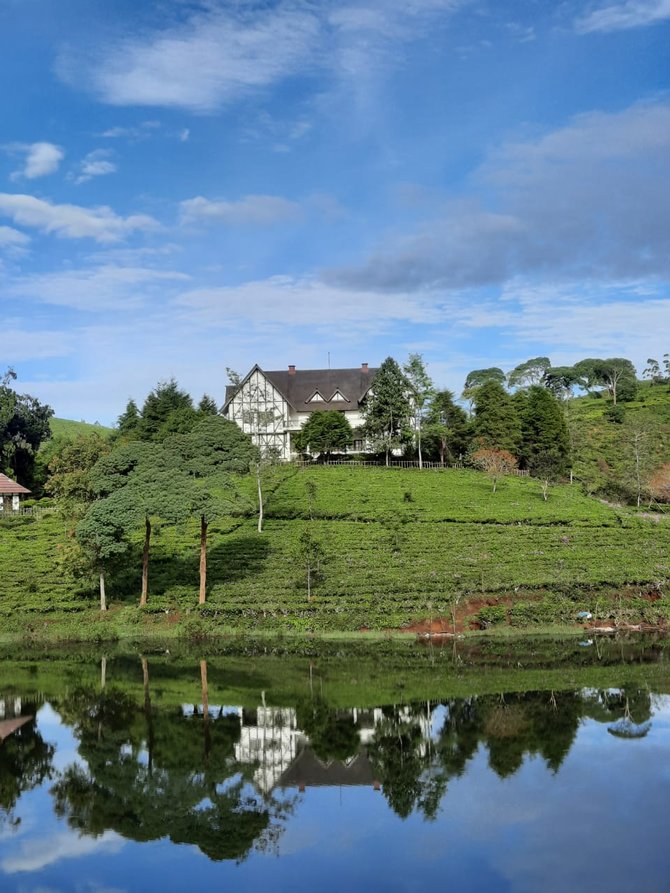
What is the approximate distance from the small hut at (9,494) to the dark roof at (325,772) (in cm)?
4254

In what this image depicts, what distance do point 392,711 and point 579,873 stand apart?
1001cm

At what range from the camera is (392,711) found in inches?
954

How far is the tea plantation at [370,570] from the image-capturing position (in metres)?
34.8

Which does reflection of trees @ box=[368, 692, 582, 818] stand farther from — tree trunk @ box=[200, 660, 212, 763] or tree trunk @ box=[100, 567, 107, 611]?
tree trunk @ box=[100, 567, 107, 611]

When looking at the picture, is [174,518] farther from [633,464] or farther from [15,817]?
[633,464]

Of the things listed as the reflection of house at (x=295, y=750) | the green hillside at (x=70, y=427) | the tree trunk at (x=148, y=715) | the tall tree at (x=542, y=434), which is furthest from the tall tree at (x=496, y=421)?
the green hillside at (x=70, y=427)

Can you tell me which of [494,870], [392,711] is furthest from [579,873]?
[392,711]

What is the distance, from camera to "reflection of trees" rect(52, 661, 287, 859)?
673 inches

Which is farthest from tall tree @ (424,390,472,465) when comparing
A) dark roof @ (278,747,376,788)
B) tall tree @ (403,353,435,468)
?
dark roof @ (278,747,376,788)

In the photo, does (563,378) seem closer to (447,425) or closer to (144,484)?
(447,425)

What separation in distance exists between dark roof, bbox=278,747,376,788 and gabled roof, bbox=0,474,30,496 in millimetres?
43877

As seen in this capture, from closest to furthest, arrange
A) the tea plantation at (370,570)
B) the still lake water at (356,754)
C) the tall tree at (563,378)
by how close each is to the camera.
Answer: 1. the still lake water at (356,754)
2. the tea plantation at (370,570)
3. the tall tree at (563,378)

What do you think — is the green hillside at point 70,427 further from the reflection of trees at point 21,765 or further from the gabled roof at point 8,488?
the reflection of trees at point 21,765

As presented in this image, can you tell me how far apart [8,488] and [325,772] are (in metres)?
45.6
